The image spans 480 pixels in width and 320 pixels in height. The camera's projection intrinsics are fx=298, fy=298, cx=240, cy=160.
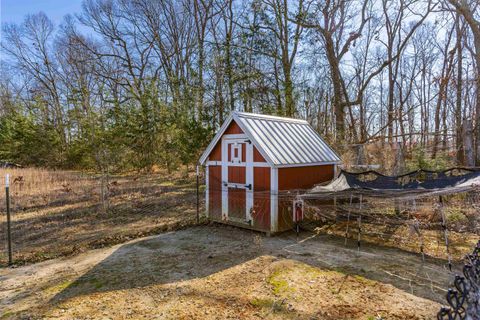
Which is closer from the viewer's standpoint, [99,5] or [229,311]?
[229,311]

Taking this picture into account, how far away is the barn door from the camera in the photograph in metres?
6.56

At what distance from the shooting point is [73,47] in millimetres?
21453

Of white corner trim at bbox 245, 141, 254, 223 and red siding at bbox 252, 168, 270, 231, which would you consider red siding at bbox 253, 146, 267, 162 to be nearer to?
white corner trim at bbox 245, 141, 254, 223

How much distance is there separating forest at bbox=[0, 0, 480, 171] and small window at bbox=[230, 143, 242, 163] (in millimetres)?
4686

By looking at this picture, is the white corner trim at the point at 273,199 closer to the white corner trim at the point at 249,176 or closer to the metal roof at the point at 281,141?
the metal roof at the point at 281,141

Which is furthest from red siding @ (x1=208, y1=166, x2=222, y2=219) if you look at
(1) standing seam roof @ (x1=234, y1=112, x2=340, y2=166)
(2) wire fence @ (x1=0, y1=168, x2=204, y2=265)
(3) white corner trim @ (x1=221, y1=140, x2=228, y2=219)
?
(1) standing seam roof @ (x1=234, y1=112, x2=340, y2=166)

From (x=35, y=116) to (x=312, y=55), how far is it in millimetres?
18389

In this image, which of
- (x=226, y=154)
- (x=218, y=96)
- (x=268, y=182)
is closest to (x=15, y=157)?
(x=218, y=96)

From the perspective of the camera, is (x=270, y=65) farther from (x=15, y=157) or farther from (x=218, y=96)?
(x=15, y=157)

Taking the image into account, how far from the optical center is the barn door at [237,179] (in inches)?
258

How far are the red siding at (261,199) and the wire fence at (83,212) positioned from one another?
2.00 m

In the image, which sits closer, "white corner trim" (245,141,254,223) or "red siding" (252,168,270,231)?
"red siding" (252,168,270,231)

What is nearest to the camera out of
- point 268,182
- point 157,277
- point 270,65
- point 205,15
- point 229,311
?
point 229,311

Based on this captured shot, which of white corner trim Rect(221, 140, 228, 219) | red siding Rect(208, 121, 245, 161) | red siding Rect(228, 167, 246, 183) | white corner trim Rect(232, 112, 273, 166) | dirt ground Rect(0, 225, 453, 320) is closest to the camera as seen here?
dirt ground Rect(0, 225, 453, 320)
